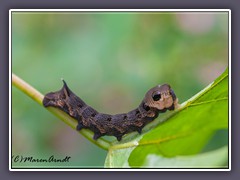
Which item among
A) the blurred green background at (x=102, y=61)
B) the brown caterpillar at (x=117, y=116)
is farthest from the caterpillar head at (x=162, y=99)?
the blurred green background at (x=102, y=61)

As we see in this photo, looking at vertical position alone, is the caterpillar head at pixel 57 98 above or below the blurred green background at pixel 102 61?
below

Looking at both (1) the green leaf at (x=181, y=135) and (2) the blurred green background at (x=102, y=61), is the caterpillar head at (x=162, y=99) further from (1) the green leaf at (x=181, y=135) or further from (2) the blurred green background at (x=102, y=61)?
(2) the blurred green background at (x=102, y=61)

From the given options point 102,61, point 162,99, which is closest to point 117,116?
point 162,99

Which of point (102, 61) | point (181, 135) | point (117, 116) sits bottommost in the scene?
point (181, 135)

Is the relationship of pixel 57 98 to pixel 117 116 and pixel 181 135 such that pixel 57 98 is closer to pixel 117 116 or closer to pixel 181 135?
pixel 117 116

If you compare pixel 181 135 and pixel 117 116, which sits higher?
pixel 117 116

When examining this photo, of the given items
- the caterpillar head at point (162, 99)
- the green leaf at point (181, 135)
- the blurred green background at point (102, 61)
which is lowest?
the green leaf at point (181, 135)
